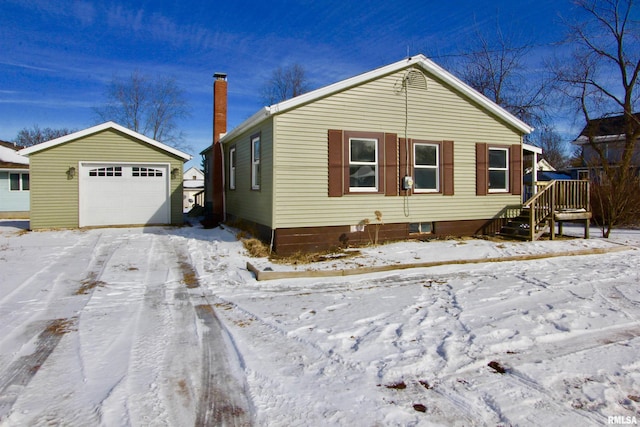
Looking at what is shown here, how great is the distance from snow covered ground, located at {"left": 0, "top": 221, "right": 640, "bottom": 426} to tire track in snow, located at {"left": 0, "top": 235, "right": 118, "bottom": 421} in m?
0.02

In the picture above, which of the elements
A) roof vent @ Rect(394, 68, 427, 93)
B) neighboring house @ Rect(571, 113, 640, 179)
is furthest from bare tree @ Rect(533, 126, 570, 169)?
roof vent @ Rect(394, 68, 427, 93)

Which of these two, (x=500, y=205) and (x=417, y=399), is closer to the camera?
(x=417, y=399)

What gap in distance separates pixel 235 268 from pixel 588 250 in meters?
8.28

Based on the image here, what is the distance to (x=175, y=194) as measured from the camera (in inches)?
571

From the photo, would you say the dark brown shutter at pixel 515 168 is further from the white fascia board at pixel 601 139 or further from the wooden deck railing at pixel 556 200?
the white fascia board at pixel 601 139

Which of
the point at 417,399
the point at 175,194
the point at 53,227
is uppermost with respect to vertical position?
the point at 175,194

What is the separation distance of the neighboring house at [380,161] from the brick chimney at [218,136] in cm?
260

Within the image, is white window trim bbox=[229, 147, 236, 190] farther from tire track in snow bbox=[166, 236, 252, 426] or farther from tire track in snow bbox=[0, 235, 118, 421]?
tire track in snow bbox=[166, 236, 252, 426]

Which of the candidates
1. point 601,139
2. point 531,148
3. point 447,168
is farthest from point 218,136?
point 601,139

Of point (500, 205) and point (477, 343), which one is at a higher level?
point (500, 205)

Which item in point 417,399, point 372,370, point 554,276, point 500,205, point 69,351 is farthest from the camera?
point 500,205

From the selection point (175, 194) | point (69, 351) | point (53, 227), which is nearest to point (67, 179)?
point (53, 227)

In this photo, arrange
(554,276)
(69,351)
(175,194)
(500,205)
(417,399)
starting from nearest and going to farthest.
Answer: (417,399) → (69,351) → (554,276) → (500,205) → (175,194)

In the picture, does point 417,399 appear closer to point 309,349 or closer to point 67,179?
point 309,349
